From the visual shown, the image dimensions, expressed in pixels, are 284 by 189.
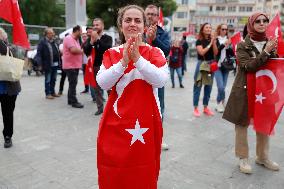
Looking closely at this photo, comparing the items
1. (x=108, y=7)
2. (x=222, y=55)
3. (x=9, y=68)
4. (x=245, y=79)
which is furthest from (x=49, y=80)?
(x=108, y=7)

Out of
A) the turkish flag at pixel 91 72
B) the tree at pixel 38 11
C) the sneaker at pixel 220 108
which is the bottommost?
the sneaker at pixel 220 108

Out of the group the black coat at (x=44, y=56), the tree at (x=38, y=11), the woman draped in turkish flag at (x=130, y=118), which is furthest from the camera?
the tree at (x=38, y=11)

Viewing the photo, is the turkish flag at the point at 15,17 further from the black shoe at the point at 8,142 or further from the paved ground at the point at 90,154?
the paved ground at the point at 90,154

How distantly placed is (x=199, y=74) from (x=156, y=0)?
2380cm

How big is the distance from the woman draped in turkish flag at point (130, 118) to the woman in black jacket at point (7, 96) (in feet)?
8.57

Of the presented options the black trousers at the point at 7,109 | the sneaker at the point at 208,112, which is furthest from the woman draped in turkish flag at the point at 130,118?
the sneaker at the point at 208,112

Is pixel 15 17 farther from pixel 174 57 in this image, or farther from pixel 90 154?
pixel 174 57

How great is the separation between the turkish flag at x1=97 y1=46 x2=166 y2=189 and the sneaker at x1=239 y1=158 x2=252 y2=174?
6.48 ft

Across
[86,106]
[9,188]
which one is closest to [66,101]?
[86,106]

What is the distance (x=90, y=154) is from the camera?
4750 millimetres

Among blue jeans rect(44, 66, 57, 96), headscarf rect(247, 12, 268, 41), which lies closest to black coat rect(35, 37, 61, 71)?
blue jeans rect(44, 66, 57, 96)

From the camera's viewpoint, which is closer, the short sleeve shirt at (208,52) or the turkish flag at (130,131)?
the turkish flag at (130,131)

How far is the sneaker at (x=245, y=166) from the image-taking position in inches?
166

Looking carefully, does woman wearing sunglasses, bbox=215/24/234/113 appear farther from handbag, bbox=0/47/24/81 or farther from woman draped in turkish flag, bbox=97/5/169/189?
woman draped in turkish flag, bbox=97/5/169/189
